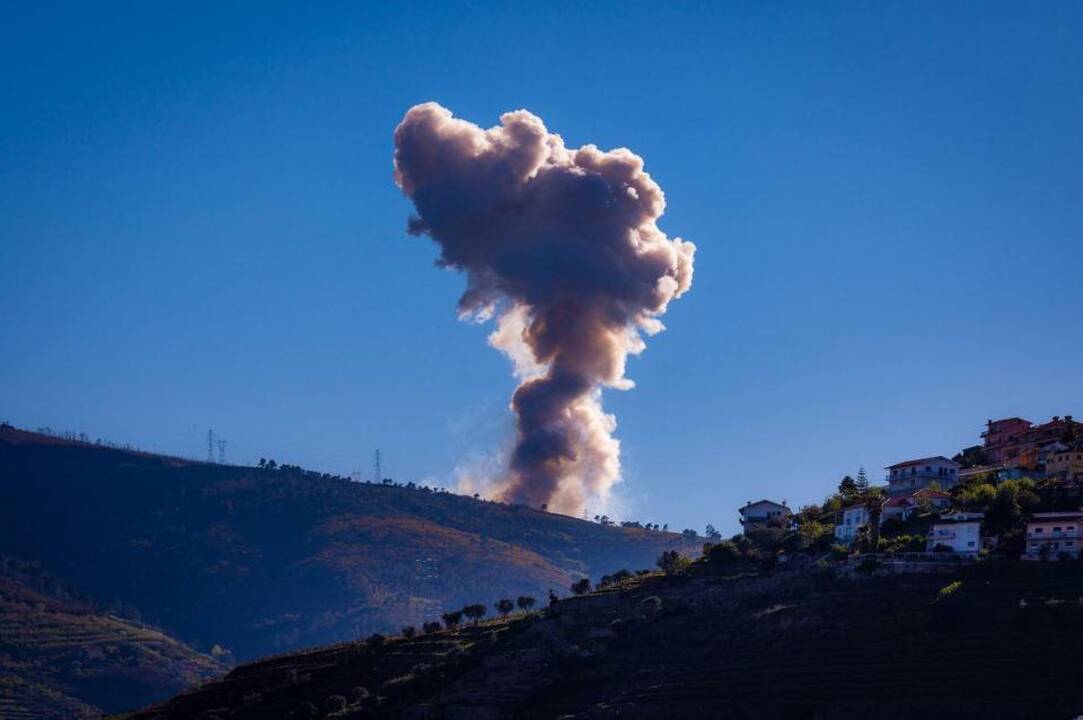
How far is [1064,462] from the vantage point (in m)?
108

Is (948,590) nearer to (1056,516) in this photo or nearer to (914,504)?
(1056,516)

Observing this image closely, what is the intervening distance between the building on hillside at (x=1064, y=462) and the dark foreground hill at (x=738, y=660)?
22.3 metres

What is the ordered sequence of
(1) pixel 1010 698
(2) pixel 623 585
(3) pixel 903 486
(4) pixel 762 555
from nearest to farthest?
(1) pixel 1010 698, (4) pixel 762 555, (2) pixel 623 585, (3) pixel 903 486

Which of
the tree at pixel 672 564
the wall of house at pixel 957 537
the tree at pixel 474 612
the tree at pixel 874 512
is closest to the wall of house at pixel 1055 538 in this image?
the wall of house at pixel 957 537

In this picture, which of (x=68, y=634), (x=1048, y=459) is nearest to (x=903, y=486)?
(x=1048, y=459)

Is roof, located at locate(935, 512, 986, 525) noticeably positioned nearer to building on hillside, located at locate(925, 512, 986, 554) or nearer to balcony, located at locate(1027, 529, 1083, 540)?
building on hillside, located at locate(925, 512, 986, 554)

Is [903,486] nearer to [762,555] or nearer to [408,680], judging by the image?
[762,555]

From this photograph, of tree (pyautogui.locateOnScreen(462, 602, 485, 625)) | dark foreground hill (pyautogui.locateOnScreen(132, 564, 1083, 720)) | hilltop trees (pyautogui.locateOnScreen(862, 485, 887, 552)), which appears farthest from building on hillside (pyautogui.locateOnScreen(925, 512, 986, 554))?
tree (pyautogui.locateOnScreen(462, 602, 485, 625))

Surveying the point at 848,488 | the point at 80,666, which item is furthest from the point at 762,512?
the point at 80,666

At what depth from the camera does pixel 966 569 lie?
86000 mm

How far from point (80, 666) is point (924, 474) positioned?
104 meters

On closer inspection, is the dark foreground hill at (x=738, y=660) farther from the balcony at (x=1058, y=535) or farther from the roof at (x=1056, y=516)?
the roof at (x=1056, y=516)

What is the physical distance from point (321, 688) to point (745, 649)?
28.7 m

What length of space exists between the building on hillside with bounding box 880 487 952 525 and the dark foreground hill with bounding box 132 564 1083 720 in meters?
12.1
